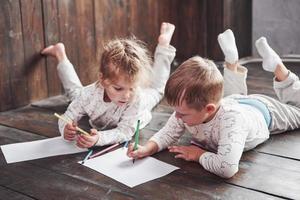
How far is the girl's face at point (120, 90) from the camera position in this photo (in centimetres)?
157

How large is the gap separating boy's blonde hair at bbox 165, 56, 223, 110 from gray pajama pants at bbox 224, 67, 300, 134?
416 millimetres

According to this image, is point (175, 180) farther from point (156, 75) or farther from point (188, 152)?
point (156, 75)

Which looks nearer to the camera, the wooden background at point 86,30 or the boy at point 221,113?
the boy at point 221,113

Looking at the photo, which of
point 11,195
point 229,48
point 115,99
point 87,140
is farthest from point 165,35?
point 11,195

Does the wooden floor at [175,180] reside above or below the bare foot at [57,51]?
below

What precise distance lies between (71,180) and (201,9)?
5.84ft

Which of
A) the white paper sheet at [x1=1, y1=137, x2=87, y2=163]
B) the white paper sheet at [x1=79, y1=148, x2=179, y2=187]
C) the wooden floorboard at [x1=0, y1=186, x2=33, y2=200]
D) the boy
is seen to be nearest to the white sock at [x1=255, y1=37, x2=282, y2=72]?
the boy

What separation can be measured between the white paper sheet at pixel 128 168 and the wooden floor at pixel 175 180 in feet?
0.08

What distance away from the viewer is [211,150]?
153 cm

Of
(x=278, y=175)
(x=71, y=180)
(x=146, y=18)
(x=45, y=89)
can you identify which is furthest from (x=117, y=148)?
(x=146, y=18)

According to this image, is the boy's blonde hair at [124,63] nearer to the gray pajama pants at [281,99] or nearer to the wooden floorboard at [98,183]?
the wooden floorboard at [98,183]

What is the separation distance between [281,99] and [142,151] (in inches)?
26.3

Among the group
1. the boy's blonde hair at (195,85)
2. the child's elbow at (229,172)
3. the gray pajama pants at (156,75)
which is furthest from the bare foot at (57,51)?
the child's elbow at (229,172)

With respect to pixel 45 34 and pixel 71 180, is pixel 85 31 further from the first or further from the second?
pixel 71 180
